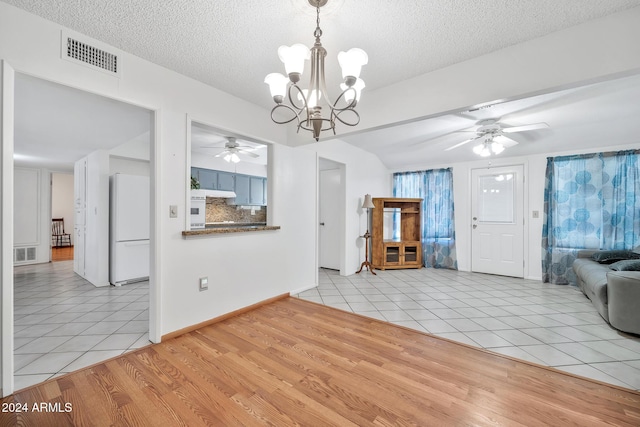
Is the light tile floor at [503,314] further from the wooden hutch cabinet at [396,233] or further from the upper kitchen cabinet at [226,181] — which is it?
the upper kitchen cabinet at [226,181]

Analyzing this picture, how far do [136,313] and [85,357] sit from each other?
940 mm

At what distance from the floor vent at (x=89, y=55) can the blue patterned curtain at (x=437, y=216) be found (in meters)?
5.27

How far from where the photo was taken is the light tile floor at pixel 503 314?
2.04m

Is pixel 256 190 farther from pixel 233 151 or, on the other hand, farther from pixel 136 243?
pixel 136 243

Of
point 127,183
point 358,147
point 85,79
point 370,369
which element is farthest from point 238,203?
point 370,369

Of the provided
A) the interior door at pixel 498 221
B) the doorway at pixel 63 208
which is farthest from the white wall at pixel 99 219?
the interior door at pixel 498 221

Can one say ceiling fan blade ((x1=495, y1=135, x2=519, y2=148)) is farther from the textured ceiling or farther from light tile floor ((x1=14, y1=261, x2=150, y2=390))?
light tile floor ((x1=14, y1=261, x2=150, y2=390))

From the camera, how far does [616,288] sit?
2453mm

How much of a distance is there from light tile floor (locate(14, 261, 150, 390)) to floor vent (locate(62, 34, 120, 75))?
2.22 metres

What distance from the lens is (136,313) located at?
291 cm

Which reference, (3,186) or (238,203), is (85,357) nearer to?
(3,186)

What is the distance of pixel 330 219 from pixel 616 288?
151 inches

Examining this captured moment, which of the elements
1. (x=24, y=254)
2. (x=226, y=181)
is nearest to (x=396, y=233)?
(x=226, y=181)

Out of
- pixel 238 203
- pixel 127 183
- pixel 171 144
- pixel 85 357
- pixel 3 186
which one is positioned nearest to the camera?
pixel 3 186
